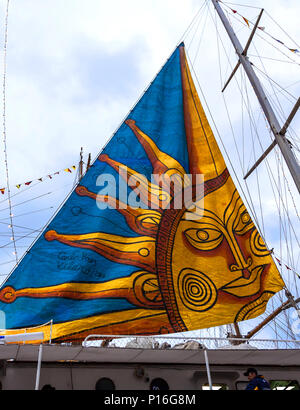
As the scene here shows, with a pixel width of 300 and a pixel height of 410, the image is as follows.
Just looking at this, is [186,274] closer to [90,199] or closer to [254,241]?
[254,241]

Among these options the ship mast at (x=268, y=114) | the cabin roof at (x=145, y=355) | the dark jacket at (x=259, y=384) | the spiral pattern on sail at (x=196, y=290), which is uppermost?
the ship mast at (x=268, y=114)

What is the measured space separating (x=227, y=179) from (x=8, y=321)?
693cm

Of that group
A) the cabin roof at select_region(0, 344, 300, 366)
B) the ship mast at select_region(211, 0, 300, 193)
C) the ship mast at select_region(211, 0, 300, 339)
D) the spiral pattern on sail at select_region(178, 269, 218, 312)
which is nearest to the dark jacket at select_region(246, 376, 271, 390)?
the cabin roof at select_region(0, 344, 300, 366)

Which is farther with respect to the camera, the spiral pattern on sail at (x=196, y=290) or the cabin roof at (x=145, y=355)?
the spiral pattern on sail at (x=196, y=290)

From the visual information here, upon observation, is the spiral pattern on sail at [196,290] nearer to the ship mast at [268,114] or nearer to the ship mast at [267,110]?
the ship mast at [268,114]
